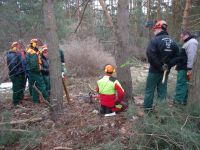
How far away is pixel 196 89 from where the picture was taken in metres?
5.55

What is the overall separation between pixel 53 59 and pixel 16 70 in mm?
2266

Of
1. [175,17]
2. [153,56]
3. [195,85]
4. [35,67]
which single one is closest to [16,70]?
[35,67]

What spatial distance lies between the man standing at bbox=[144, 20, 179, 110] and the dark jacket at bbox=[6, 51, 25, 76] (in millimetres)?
4014

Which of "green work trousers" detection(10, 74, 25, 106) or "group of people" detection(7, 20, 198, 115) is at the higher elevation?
"group of people" detection(7, 20, 198, 115)

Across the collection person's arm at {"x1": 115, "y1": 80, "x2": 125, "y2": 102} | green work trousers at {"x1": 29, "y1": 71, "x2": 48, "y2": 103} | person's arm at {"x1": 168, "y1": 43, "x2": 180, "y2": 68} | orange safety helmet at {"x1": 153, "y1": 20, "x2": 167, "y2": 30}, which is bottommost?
green work trousers at {"x1": 29, "y1": 71, "x2": 48, "y2": 103}

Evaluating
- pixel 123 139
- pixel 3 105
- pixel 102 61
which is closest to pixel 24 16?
pixel 102 61

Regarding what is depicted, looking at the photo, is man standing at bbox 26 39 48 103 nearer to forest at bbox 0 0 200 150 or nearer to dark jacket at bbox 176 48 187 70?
forest at bbox 0 0 200 150

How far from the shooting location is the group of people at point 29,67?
8.52 meters

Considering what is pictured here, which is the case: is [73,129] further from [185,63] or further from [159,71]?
[185,63]

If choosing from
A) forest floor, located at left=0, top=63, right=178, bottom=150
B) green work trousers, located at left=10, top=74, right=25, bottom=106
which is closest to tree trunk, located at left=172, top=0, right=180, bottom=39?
forest floor, located at left=0, top=63, right=178, bottom=150

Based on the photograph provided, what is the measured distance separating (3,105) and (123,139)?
470 centimetres

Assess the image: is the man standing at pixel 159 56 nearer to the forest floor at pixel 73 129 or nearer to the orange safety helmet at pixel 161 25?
the orange safety helmet at pixel 161 25

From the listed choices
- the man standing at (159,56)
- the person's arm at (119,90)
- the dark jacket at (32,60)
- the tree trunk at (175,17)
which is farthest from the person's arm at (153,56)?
the tree trunk at (175,17)

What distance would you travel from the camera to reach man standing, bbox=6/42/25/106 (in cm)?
862
